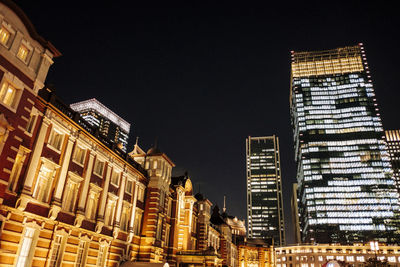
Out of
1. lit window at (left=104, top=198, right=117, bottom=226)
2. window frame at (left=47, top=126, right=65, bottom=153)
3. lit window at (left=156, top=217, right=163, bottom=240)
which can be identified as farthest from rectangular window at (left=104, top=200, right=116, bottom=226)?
window frame at (left=47, top=126, right=65, bottom=153)

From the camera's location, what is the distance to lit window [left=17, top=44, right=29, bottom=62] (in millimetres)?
17844

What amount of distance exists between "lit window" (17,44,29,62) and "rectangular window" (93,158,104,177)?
10305mm

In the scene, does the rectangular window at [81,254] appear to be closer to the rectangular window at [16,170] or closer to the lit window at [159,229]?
the rectangular window at [16,170]

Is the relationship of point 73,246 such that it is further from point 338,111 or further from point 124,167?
point 338,111

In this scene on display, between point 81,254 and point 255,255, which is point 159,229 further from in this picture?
point 255,255

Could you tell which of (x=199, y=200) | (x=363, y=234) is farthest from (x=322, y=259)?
(x=199, y=200)

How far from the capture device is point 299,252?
409 ft

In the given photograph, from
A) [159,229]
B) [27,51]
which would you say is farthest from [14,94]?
[159,229]

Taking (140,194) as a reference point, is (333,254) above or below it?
above

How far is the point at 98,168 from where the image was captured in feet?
85.0

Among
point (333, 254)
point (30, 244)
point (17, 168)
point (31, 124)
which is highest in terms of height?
point (31, 124)

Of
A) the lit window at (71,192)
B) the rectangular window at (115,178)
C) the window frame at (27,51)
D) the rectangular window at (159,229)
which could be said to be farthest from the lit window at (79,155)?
the rectangular window at (159,229)

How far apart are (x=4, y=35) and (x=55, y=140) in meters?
7.64

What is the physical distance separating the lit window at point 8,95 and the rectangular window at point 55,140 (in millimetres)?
4306
